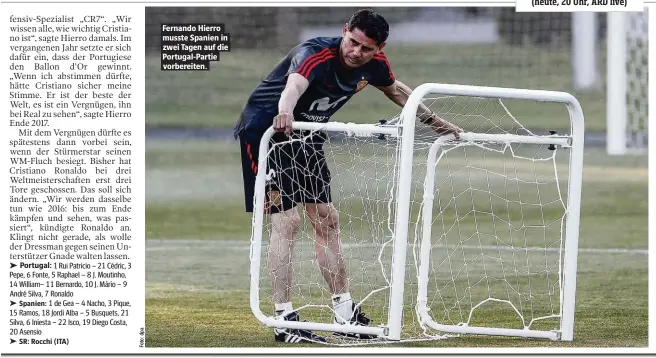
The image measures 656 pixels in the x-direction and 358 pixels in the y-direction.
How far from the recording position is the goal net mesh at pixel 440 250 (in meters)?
5.50

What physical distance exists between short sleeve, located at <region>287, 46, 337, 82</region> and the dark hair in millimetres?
172

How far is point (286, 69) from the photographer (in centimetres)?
510

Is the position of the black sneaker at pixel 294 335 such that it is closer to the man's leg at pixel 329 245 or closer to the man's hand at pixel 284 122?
the man's leg at pixel 329 245

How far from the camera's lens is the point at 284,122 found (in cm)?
480

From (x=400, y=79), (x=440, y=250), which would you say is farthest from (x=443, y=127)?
(x=400, y=79)

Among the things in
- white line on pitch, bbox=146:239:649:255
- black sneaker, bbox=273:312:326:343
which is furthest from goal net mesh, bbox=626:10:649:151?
black sneaker, bbox=273:312:326:343

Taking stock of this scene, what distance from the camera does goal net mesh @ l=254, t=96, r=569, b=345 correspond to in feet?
18.0

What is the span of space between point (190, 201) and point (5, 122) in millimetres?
5256

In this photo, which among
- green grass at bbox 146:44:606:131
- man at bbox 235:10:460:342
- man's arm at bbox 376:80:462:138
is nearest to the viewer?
man at bbox 235:10:460:342

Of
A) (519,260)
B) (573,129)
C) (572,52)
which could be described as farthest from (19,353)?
(572,52)

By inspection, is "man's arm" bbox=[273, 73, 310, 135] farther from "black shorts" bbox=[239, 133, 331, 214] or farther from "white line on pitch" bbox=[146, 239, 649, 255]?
"white line on pitch" bbox=[146, 239, 649, 255]

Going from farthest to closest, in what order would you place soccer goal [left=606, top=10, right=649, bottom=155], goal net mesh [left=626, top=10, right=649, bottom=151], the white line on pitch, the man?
goal net mesh [left=626, top=10, right=649, bottom=151], soccer goal [left=606, top=10, right=649, bottom=155], the white line on pitch, the man

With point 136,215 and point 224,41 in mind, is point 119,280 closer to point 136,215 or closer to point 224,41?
point 136,215
